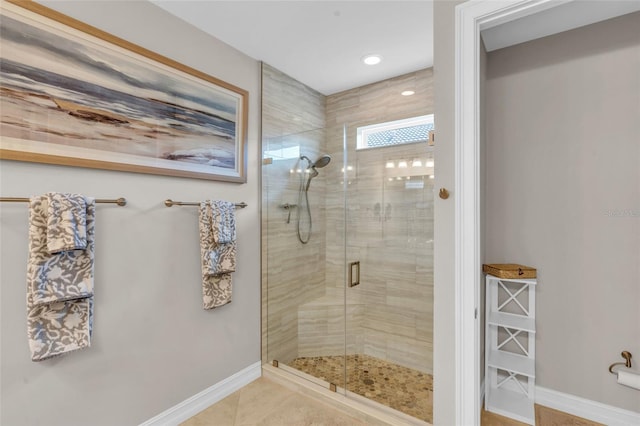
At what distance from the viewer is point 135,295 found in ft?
5.55

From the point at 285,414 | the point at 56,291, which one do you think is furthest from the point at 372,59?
the point at 285,414

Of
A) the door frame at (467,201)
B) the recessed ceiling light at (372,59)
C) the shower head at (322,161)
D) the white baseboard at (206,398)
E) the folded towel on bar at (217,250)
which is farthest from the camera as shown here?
the shower head at (322,161)

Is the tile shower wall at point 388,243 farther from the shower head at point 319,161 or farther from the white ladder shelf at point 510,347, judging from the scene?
the white ladder shelf at point 510,347

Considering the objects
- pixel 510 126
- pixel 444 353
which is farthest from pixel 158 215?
pixel 510 126

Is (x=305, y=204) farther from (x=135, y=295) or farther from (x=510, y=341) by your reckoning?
(x=510, y=341)

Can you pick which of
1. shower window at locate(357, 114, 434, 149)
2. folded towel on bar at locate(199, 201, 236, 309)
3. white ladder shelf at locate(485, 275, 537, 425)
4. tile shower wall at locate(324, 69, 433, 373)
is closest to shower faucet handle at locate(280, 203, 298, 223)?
tile shower wall at locate(324, 69, 433, 373)

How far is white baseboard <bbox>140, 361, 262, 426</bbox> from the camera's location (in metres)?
1.81

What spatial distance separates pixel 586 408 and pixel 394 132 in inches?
90.2

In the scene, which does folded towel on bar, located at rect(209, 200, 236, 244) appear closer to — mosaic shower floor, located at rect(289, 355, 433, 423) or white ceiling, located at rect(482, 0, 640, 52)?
mosaic shower floor, located at rect(289, 355, 433, 423)

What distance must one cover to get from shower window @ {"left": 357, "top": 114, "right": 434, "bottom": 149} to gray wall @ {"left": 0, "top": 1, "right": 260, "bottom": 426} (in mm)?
1083

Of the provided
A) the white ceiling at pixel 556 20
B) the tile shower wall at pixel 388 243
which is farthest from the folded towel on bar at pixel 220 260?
the white ceiling at pixel 556 20

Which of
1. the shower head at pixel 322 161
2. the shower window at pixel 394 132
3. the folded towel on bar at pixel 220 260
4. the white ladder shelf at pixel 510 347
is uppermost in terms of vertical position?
the shower window at pixel 394 132

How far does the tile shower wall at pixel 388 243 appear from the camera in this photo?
7.86 feet

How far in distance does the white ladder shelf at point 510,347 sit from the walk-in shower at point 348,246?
0.43 metres
